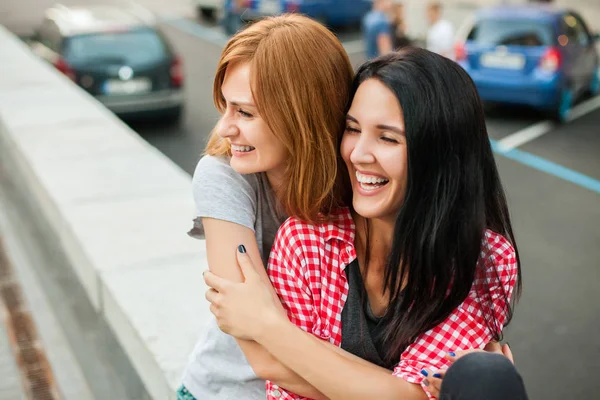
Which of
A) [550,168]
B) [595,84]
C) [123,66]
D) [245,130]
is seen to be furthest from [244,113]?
[595,84]

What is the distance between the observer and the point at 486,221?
205cm

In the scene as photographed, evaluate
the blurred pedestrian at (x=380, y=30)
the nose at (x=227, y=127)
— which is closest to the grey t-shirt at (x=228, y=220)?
the nose at (x=227, y=127)

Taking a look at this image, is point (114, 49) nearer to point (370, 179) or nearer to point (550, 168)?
point (550, 168)

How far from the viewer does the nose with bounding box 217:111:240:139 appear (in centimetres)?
212

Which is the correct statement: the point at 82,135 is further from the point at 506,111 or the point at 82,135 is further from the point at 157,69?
the point at 506,111

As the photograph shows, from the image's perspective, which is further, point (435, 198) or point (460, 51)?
point (460, 51)

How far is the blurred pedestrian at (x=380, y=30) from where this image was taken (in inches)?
444

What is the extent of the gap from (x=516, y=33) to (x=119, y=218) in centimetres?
760

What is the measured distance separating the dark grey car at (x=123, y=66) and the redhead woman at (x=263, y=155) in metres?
9.00

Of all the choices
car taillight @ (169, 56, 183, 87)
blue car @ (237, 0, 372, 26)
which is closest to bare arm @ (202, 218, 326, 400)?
car taillight @ (169, 56, 183, 87)

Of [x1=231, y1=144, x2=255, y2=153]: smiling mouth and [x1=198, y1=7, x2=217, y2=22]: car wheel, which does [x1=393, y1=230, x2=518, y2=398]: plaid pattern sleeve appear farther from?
[x1=198, y1=7, x2=217, y2=22]: car wheel

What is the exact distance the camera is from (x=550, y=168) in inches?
355

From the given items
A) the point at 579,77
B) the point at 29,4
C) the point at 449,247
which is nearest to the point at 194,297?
the point at 449,247

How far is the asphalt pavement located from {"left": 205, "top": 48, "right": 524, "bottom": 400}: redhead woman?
963 mm
